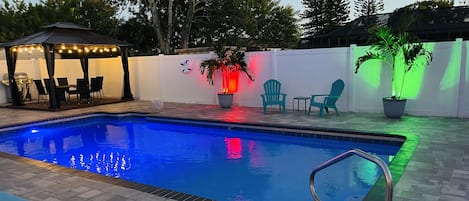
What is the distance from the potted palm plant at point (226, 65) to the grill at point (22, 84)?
6.76 metres

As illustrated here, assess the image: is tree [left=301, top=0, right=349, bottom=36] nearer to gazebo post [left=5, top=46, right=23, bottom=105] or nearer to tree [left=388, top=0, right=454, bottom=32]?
tree [left=388, top=0, right=454, bottom=32]

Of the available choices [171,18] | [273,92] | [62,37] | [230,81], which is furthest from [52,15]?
[273,92]

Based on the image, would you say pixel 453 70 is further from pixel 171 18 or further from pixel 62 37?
pixel 171 18

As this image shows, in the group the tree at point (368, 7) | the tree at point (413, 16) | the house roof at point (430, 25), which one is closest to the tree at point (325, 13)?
the tree at point (368, 7)

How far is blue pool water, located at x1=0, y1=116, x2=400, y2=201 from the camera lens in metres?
4.49

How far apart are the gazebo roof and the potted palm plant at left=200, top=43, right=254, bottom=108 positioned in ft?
13.3

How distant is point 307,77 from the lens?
9.06m

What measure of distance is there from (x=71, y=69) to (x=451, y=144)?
13.3 meters

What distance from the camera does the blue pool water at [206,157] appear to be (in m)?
4.49

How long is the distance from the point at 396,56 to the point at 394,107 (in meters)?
1.14

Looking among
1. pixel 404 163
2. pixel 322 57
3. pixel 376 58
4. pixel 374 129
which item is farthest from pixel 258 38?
pixel 404 163

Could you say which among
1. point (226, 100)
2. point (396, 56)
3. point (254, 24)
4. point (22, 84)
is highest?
point (254, 24)

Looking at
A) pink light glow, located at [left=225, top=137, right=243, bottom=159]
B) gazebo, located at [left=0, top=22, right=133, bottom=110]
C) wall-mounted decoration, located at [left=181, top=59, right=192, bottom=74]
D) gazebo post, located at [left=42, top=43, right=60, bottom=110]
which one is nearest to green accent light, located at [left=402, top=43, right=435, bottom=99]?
pink light glow, located at [left=225, top=137, right=243, bottom=159]

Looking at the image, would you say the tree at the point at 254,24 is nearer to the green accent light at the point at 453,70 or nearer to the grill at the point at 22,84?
the grill at the point at 22,84
